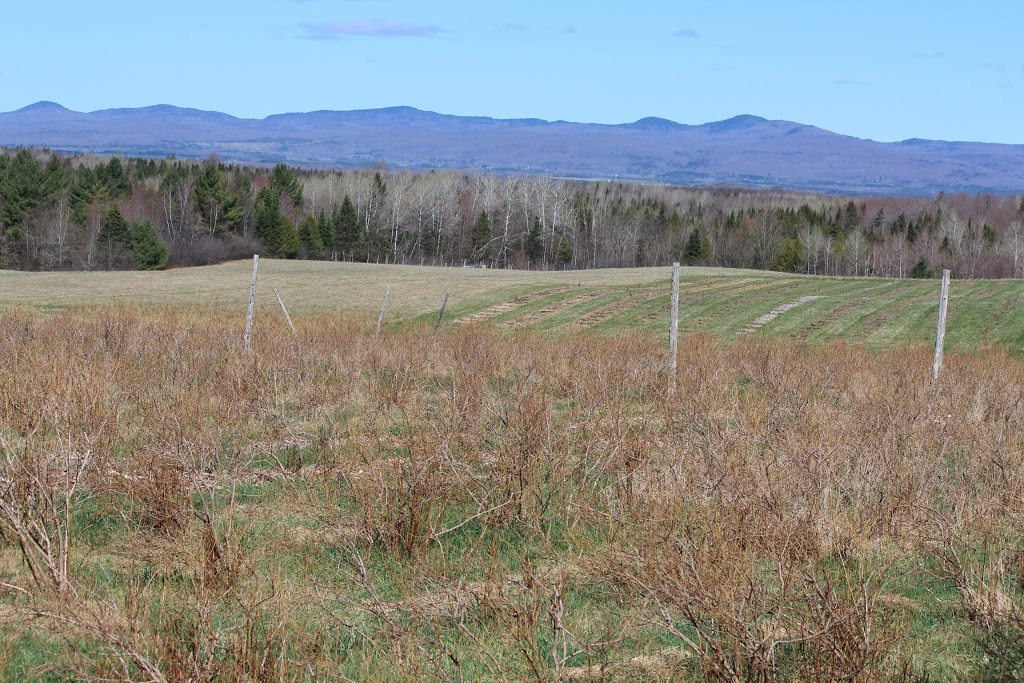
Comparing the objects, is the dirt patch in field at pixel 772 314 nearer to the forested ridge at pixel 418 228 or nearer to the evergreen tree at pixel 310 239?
the forested ridge at pixel 418 228

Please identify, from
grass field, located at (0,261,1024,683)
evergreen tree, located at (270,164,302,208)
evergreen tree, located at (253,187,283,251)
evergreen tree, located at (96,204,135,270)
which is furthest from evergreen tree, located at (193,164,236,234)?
grass field, located at (0,261,1024,683)

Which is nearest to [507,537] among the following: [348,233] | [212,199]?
[348,233]

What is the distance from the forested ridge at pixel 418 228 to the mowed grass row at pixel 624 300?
35940 millimetres

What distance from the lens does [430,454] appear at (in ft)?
26.1

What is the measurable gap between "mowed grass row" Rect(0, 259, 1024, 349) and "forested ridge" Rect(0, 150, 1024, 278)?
35.9 m

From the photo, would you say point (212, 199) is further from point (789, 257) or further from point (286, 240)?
point (789, 257)

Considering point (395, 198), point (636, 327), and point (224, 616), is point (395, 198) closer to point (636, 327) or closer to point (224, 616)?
point (636, 327)

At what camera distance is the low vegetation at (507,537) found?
499 cm

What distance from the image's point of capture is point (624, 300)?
3494 cm

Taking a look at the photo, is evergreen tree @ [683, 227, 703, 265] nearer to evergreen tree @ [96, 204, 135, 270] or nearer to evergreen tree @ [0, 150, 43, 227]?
evergreen tree @ [96, 204, 135, 270]

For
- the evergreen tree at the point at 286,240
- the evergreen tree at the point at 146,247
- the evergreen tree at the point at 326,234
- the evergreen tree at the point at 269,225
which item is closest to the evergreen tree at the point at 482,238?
the evergreen tree at the point at 326,234

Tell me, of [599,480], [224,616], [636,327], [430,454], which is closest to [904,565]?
[599,480]

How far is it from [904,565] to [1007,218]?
451ft

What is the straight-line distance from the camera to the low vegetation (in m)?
4.99
